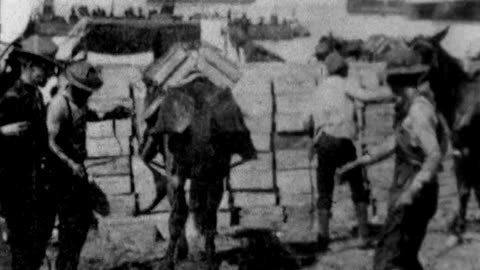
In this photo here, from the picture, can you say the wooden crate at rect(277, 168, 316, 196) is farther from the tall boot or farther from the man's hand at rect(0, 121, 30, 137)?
the man's hand at rect(0, 121, 30, 137)

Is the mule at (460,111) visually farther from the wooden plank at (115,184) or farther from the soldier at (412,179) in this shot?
the wooden plank at (115,184)

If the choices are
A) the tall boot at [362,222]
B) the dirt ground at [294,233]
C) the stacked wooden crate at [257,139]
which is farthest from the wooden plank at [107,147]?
the tall boot at [362,222]

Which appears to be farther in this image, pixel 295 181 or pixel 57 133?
pixel 295 181

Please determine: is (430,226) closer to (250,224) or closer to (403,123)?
(250,224)

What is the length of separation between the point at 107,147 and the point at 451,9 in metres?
4.10

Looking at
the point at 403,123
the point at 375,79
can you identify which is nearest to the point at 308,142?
the point at 375,79

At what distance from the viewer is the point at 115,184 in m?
7.57

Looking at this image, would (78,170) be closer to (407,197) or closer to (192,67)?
(407,197)

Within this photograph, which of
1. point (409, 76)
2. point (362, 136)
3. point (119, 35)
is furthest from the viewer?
point (119, 35)

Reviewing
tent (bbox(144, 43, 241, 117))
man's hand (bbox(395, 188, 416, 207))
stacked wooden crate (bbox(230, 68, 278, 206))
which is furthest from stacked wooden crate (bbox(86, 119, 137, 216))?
man's hand (bbox(395, 188, 416, 207))

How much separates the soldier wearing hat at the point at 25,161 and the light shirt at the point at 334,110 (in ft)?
9.29

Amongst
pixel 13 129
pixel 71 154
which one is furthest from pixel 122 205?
pixel 13 129

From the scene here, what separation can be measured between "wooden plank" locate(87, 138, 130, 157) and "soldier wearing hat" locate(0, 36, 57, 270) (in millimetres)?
2626

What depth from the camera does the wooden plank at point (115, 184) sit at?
7.55 m
